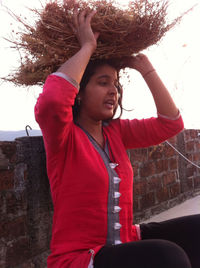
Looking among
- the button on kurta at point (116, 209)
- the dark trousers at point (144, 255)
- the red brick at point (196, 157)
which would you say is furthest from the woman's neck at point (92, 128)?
the red brick at point (196, 157)

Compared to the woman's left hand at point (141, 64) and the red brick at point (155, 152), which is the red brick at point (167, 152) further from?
the woman's left hand at point (141, 64)

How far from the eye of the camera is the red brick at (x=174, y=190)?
4102 mm

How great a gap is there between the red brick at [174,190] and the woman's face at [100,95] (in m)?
2.85

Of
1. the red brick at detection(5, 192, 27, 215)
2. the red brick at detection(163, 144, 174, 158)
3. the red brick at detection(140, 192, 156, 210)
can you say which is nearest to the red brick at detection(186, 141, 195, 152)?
the red brick at detection(163, 144, 174, 158)

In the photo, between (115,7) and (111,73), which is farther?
(111,73)

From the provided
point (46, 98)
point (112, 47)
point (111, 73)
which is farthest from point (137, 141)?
point (46, 98)

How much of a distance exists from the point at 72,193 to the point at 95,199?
0.11 m

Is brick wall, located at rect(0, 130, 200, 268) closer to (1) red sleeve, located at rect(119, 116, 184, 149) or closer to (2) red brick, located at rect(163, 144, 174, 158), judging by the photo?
(1) red sleeve, located at rect(119, 116, 184, 149)

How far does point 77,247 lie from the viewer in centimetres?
122

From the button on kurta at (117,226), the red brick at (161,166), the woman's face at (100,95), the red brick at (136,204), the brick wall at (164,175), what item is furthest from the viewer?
the red brick at (161,166)

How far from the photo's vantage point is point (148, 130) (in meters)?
1.79

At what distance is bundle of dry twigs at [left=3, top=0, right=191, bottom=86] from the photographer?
1.40 m

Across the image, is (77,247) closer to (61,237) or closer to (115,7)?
(61,237)

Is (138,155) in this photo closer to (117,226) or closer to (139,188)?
(139,188)
